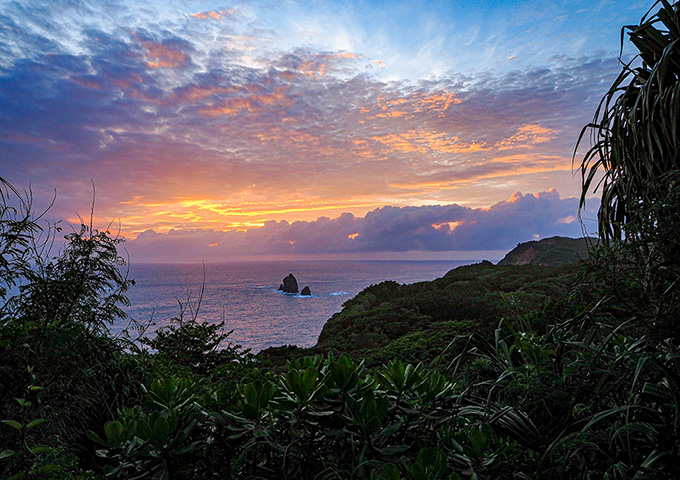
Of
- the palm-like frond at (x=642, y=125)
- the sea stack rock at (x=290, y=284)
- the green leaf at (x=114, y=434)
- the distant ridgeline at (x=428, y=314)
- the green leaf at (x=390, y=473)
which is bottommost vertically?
the sea stack rock at (x=290, y=284)

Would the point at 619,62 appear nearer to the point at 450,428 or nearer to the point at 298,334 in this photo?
the point at 450,428

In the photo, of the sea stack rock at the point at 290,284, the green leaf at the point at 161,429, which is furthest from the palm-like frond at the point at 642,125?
the sea stack rock at the point at 290,284

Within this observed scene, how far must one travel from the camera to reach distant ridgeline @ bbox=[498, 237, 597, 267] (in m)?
18.8

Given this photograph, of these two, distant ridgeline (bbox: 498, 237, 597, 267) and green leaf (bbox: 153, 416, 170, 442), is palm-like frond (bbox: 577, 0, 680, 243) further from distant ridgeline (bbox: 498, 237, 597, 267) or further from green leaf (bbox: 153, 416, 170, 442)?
distant ridgeline (bbox: 498, 237, 597, 267)

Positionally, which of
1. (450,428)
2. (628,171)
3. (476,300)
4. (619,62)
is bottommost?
(476,300)

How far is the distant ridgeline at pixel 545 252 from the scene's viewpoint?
18756 millimetres

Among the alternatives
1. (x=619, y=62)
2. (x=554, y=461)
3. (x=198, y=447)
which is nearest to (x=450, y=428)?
(x=554, y=461)

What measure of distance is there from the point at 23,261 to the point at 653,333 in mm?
3839

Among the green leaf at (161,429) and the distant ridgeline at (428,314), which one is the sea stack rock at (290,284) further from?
the green leaf at (161,429)

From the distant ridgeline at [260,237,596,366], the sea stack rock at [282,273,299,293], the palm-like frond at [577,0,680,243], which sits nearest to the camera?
the palm-like frond at [577,0,680,243]

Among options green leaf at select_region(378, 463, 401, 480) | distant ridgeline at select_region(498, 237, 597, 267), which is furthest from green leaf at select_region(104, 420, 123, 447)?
distant ridgeline at select_region(498, 237, 597, 267)

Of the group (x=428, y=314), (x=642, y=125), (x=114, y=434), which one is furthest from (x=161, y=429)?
(x=428, y=314)

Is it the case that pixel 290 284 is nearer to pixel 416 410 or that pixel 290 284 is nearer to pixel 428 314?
pixel 428 314

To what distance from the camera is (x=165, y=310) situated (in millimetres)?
33656
